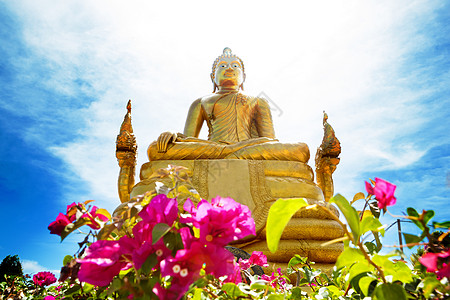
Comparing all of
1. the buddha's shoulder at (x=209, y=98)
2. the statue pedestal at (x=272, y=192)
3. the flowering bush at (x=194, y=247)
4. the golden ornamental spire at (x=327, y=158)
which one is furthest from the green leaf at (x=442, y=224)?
the buddha's shoulder at (x=209, y=98)

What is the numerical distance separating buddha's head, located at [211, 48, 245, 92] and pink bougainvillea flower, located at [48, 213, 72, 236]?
6.84 m

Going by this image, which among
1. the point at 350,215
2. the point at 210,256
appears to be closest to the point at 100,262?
the point at 210,256

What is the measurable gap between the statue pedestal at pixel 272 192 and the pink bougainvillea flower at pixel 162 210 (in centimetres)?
342

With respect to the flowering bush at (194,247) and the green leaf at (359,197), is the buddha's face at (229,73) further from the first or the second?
the flowering bush at (194,247)

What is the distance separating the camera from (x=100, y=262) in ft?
2.23

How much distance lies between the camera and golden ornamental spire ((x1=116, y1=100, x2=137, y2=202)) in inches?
216

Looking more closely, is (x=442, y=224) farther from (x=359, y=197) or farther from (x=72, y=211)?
(x=72, y=211)

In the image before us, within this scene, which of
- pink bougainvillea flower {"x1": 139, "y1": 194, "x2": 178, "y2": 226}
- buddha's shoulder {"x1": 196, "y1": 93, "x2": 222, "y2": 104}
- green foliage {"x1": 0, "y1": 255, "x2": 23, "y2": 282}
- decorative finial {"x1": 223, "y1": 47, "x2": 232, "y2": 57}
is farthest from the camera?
decorative finial {"x1": 223, "y1": 47, "x2": 232, "y2": 57}

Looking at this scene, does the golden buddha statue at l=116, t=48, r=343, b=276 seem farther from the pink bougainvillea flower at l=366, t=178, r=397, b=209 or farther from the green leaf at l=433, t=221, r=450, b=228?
the green leaf at l=433, t=221, r=450, b=228

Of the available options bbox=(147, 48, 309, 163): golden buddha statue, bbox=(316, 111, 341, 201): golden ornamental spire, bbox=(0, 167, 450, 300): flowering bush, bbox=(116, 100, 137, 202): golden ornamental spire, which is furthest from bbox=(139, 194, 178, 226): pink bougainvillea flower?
bbox=(116, 100, 137, 202): golden ornamental spire

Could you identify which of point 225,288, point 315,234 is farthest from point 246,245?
point 225,288

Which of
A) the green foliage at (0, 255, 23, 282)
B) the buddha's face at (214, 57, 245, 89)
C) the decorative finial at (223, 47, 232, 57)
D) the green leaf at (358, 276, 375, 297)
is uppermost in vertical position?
the decorative finial at (223, 47, 232, 57)

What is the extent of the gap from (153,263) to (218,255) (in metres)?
0.12

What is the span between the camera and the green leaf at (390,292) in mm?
626
